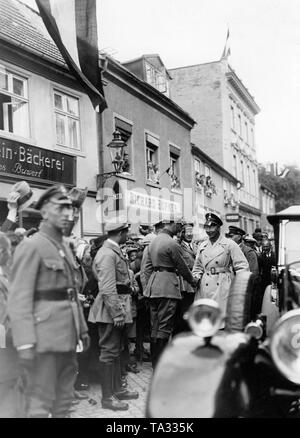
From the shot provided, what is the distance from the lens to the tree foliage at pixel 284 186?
141ft

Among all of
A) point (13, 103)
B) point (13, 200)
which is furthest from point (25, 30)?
point (13, 200)

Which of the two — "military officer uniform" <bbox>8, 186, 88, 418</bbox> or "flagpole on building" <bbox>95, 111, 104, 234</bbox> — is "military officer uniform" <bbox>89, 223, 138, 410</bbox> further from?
"flagpole on building" <bbox>95, 111, 104, 234</bbox>

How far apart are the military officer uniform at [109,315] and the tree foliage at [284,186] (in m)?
38.9

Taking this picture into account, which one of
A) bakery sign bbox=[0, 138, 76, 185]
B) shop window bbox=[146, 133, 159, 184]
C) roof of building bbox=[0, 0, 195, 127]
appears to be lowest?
bakery sign bbox=[0, 138, 76, 185]

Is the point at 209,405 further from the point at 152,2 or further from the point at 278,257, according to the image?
the point at 152,2

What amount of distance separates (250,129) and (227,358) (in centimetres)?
2515

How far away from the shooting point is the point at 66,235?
3.24 metres

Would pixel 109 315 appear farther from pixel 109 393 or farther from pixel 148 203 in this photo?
pixel 148 203

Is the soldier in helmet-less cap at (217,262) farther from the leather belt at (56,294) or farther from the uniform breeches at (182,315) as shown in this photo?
the leather belt at (56,294)

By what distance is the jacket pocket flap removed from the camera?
3.00 m

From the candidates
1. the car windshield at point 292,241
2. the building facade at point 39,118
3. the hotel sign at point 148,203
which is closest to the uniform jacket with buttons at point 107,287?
the car windshield at point 292,241

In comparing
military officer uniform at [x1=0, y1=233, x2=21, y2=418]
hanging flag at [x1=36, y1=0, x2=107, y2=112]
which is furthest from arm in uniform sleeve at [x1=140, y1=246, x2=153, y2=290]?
military officer uniform at [x1=0, y1=233, x2=21, y2=418]

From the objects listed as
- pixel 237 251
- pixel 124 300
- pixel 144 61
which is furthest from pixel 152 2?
pixel 144 61

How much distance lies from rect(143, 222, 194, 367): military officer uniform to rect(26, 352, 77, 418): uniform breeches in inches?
88.0
